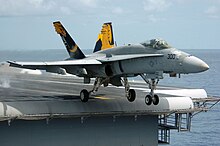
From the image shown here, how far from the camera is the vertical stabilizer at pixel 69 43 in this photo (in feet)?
89.5

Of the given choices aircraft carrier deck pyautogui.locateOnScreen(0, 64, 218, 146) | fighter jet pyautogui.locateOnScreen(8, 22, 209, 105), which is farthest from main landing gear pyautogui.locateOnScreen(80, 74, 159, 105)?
aircraft carrier deck pyautogui.locateOnScreen(0, 64, 218, 146)

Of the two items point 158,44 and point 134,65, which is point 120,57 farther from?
point 158,44

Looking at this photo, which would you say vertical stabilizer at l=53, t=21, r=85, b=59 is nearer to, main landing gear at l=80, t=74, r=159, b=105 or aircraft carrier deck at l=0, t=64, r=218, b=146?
main landing gear at l=80, t=74, r=159, b=105

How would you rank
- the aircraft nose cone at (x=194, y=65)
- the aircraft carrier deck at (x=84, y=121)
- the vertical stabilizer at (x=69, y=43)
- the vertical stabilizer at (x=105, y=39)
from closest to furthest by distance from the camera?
the aircraft nose cone at (x=194, y=65) → the aircraft carrier deck at (x=84, y=121) → the vertical stabilizer at (x=69, y=43) → the vertical stabilizer at (x=105, y=39)

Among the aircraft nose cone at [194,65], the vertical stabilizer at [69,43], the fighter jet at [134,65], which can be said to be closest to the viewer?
the aircraft nose cone at [194,65]

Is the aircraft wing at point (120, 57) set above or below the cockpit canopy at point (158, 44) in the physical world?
below

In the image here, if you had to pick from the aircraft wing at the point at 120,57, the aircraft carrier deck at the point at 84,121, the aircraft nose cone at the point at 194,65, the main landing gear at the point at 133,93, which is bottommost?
the aircraft carrier deck at the point at 84,121

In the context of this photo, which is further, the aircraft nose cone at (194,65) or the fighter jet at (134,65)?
the fighter jet at (134,65)

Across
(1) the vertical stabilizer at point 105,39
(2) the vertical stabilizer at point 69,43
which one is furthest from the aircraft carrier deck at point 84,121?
(1) the vertical stabilizer at point 105,39

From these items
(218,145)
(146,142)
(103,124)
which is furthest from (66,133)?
(218,145)

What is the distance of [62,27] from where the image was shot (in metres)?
28.7

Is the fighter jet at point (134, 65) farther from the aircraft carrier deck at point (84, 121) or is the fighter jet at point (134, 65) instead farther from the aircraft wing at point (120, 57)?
the aircraft carrier deck at point (84, 121)

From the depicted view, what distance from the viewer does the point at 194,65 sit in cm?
2141

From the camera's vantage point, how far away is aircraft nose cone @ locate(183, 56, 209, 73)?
21.3 m
